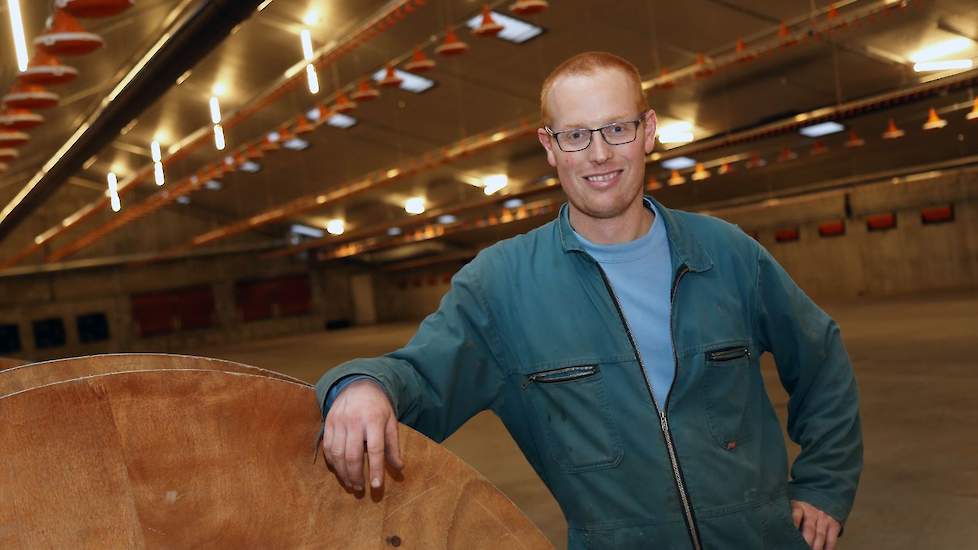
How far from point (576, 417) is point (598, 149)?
1.71 ft

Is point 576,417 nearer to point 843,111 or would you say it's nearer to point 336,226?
point 843,111

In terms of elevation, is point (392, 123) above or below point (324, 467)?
above

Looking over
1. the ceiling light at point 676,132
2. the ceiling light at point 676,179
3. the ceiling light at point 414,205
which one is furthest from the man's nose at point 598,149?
the ceiling light at point 414,205

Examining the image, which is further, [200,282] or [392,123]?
[200,282]

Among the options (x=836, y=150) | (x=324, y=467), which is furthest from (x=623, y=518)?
(x=836, y=150)

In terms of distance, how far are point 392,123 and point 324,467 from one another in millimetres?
21991

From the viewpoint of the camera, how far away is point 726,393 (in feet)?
6.47

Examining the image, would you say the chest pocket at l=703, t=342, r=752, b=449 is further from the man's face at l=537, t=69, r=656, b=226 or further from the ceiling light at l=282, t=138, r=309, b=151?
the ceiling light at l=282, t=138, r=309, b=151

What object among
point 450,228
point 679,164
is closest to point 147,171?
point 450,228

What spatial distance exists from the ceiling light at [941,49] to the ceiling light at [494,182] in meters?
12.1

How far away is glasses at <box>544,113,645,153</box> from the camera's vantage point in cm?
198

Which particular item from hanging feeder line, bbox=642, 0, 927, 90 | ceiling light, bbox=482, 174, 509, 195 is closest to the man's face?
hanging feeder line, bbox=642, 0, 927, 90

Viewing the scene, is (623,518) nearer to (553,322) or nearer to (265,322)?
(553,322)

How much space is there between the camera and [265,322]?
39.8 meters
